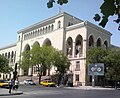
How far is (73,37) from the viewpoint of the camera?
62781 mm

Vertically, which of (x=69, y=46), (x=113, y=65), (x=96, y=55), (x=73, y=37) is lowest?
(x=113, y=65)

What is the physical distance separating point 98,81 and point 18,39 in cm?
3574


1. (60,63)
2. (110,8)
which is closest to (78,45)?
(60,63)

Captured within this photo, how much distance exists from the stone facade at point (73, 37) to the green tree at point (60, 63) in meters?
3.85

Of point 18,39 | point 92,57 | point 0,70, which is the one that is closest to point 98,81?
point 92,57

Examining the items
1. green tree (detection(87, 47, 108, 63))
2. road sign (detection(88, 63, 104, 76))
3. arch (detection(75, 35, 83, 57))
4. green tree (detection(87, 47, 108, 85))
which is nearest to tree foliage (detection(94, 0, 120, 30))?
road sign (detection(88, 63, 104, 76))

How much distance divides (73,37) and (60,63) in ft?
30.1

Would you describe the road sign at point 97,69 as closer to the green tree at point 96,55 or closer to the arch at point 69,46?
the green tree at point 96,55

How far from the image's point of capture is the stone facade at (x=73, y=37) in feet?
196

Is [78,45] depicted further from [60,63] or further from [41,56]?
[41,56]

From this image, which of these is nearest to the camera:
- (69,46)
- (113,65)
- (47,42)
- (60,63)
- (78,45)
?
(113,65)

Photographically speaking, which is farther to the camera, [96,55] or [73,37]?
[73,37]

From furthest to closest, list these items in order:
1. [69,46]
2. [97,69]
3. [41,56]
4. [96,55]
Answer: [69,46] → [41,56] → [96,55] → [97,69]

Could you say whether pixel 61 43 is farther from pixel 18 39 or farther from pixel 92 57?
pixel 18 39
